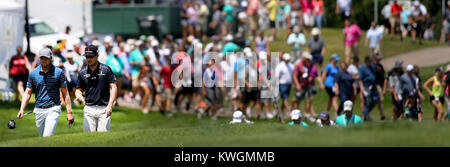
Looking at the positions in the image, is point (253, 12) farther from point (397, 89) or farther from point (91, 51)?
point (91, 51)

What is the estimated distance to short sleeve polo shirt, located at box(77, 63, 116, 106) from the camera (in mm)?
14875

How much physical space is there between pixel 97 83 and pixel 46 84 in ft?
2.51

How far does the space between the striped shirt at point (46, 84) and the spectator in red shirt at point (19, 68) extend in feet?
32.8

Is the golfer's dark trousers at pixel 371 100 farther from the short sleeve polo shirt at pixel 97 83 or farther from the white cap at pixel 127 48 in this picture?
the short sleeve polo shirt at pixel 97 83

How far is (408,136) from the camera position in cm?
1305

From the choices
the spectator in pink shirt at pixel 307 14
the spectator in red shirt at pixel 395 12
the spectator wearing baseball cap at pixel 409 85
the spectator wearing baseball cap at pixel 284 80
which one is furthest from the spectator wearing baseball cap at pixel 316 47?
the spectator in red shirt at pixel 395 12

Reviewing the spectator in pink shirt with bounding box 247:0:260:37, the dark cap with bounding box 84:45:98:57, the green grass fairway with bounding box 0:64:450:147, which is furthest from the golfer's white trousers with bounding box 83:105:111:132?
the spectator in pink shirt with bounding box 247:0:260:37

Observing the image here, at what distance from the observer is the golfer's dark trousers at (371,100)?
25312 millimetres

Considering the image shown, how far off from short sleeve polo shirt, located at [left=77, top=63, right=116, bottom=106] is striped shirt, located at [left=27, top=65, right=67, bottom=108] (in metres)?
0.35

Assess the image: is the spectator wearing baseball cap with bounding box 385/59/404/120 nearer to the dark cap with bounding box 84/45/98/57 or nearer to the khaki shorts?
the khaki shorts

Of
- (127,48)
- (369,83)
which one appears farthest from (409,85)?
(127,48)

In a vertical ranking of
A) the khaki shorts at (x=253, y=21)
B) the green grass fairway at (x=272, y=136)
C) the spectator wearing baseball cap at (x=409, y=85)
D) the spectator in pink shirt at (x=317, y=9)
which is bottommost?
the green grass fairway at (x=272, y=136)
